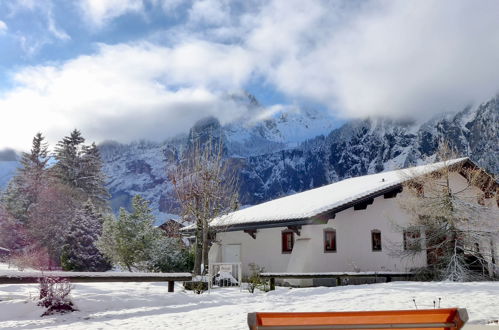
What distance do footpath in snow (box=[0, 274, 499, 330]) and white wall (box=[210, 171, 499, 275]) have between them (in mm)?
4873

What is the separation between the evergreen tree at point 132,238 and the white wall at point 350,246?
9904 mm

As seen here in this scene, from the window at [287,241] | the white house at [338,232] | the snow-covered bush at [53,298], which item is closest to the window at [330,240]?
the white house at [338,232]

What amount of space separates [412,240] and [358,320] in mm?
18475

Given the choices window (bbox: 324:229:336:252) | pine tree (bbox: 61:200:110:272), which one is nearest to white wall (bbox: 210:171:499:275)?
window (bbox: 324:229:336:252)

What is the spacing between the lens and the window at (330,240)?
21947 millimetres

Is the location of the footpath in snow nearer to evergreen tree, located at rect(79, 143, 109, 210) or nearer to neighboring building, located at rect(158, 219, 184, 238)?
neighboring building, located at rect(158, 219, 184, 238)

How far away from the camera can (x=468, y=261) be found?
2092cm

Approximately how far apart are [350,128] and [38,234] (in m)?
138

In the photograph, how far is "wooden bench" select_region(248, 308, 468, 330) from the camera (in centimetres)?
434

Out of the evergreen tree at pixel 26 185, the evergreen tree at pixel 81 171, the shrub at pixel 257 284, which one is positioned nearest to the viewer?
the shrub at pixel 257 284

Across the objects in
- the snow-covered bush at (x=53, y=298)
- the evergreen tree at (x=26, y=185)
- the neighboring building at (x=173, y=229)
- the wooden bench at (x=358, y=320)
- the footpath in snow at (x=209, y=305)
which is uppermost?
the evergreen tree at (x=26, y=185)

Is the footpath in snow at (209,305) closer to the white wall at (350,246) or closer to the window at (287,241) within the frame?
the white wall at (350,246)

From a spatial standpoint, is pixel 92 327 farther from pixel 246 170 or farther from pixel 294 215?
pixel 246 170

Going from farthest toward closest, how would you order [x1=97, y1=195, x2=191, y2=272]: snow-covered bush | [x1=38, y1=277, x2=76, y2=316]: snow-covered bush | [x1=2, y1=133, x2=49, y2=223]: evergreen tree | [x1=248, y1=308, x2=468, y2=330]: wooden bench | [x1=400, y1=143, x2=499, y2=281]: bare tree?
1. [x1=2, y1=133, x2=49, y2=223]: evergreen tree
2. [x1=97, y1=195, x2=191, y2=272]: snow-covered bush
3. [x1=400, y1=143, x2=499, y2=281]: bare tree
4. [x1=38, y1=277, x2=76, y2=316]: snow-covered bush
5. [x1=248, y1=308, x2=468, y2=330]: wooden bench
